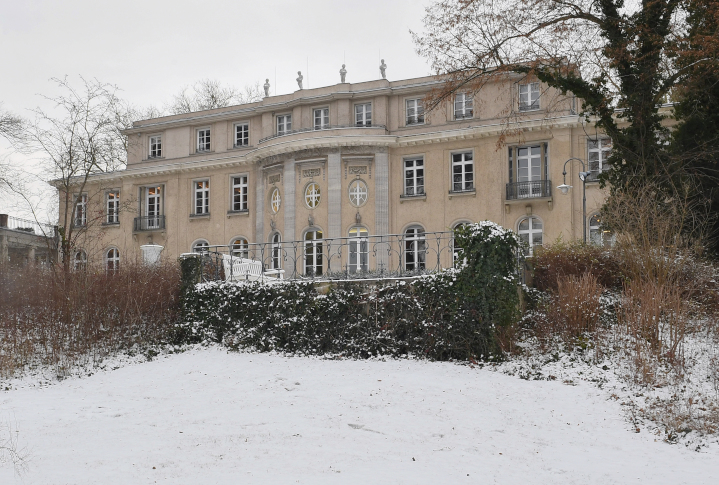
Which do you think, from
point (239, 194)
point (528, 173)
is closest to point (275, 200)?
point (239, 194)

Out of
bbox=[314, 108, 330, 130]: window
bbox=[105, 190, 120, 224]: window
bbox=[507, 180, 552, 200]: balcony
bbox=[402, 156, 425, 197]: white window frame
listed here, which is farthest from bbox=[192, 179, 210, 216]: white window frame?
bbox=[507, 180, 552, 200]: balcony

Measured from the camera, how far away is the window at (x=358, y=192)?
89.9 ft

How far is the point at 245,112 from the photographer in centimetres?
3103

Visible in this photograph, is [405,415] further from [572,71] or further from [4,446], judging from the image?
[572,71]

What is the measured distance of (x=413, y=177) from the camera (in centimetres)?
2758

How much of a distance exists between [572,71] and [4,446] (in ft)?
46.3

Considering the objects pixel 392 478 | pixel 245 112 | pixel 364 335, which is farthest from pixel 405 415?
pixel 245 112

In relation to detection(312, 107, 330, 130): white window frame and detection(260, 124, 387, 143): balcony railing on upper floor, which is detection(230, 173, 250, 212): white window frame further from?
detection(312, 107, 330, 130): white window frame

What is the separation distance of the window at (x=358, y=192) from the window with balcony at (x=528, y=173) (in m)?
5.97

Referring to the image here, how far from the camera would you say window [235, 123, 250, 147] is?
31.4 m

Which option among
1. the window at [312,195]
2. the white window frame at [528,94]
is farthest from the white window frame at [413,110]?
the window at [312,195]

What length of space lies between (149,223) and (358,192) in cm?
1167

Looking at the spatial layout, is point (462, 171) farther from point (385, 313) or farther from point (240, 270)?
point (385, 313)

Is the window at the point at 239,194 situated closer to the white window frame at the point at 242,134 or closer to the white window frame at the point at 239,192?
the white window frame at the point at 239,192
